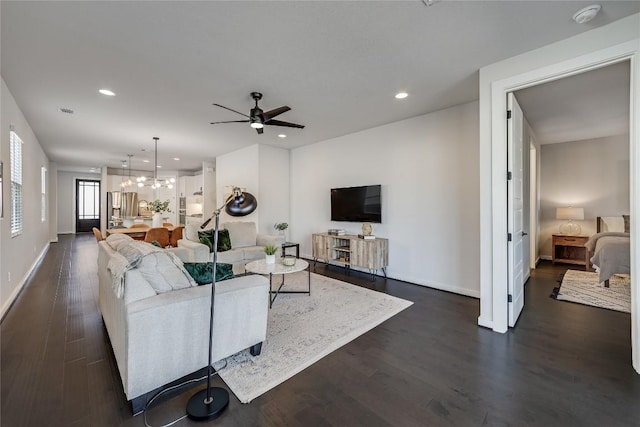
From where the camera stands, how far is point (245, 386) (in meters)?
1.92

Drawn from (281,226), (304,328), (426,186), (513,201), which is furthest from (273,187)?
(513,201)

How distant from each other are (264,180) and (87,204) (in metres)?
10.2

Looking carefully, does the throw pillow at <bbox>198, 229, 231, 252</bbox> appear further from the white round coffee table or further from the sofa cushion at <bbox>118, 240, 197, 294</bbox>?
the sofa cushion at <bbox>118, 240, 197, 294</bbox>

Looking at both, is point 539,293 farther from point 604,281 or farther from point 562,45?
point 562,45

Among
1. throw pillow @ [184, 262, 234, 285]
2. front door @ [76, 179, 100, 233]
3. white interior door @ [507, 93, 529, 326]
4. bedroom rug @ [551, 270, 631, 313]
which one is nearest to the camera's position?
throw pillow @ [184, 262, 234, 285]

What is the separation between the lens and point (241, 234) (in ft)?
17.0

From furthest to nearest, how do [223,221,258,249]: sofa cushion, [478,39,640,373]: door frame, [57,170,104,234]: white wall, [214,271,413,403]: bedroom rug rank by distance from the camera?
1. [57,170,104,234]: white wall
2. [223,221,258,249]: sofa cushion
3. [478,39,640,373]: door frame
4. [214,271,413,403]: bedroom rug

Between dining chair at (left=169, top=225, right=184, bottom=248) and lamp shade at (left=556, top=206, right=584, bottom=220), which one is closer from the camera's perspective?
lamp shade at (left=556, top=206, right=584, bottom=220)

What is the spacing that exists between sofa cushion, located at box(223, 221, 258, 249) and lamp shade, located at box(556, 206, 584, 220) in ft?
21.0

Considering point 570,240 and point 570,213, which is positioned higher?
point 570,213

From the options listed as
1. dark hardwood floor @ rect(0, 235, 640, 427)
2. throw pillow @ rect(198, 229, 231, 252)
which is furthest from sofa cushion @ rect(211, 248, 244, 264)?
dark hardwood floor @ rect(0, 235, 640, 427)

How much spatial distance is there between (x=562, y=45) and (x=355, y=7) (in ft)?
6.37

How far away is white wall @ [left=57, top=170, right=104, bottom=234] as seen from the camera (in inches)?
429

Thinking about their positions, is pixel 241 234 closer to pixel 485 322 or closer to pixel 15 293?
pixel 15 293
